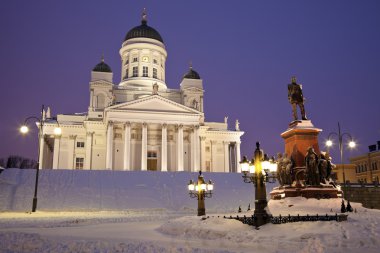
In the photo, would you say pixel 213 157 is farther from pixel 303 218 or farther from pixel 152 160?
pixel 303 218

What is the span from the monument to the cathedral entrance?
3914cm

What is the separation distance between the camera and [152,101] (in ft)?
173

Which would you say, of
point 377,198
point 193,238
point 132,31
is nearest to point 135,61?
point 132,31

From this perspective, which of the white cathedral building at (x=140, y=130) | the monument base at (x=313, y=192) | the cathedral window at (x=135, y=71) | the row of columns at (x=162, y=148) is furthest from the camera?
the cathedral window at (x=135, y=71)

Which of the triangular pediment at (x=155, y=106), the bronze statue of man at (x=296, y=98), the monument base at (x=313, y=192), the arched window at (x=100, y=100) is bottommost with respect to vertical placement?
the monument base at (x=313, y=192)

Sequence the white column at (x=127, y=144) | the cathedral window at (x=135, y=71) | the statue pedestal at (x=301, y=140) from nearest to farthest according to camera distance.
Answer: the statue pedestal at (x=301, y=140), the white column at (x=127, y=144), the cathedral window at (x=135, y=71)

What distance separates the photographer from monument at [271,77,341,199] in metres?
16.3

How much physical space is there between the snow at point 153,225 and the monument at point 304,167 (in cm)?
60

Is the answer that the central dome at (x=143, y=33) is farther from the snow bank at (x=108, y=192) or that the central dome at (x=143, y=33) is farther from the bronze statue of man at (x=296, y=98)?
the bronze statue of man at (x=296, y=98)

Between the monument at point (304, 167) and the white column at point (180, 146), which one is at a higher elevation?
the white column at point (180, 146)

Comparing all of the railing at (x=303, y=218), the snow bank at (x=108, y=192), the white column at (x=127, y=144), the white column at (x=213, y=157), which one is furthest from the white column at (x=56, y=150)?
the railing at (x=303, y=218)

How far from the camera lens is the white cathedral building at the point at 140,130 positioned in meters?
51.9

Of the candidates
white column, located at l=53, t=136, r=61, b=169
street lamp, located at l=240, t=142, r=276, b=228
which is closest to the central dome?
white column, located at l=53, t=136, r=61, b=169

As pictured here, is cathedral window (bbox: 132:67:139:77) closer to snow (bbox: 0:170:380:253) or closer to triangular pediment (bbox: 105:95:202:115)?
triangular pediment (bbox: 105:95:202:115)
